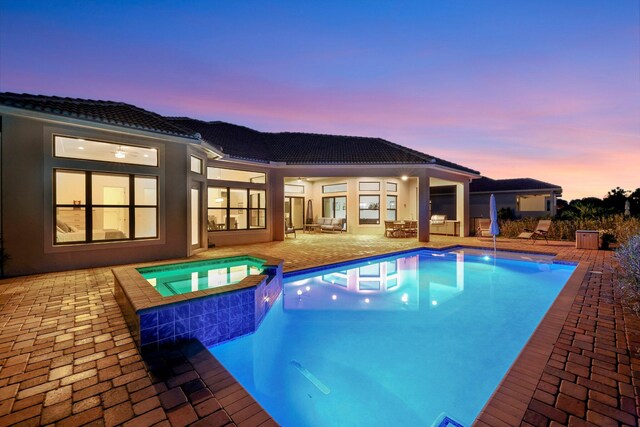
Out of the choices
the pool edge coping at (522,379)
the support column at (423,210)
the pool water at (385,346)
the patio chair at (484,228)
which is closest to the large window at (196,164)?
the pool water at (385,346)

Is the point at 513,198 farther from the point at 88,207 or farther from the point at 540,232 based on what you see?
the point at 88,207

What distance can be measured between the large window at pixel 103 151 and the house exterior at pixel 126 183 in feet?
0.07

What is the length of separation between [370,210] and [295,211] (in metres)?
5.23

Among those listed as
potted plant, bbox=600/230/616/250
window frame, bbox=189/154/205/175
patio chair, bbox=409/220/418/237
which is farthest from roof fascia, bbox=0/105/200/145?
potted plant, bbox=600/230/616/250

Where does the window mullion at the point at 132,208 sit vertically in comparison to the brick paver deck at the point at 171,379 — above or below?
above

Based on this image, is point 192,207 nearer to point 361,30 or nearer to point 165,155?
point 165,155

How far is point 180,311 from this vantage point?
125 inches

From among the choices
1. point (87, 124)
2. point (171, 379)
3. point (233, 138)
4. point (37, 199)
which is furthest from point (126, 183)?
point (233, 138)

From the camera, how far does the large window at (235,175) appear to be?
35.4 feet

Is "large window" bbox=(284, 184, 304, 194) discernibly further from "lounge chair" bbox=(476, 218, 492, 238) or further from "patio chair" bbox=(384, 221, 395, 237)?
"lounge chair" bbox=(476, 218, 492, 238)

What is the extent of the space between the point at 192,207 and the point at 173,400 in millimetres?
7792

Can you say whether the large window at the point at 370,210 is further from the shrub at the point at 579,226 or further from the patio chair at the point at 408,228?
the shrub at the point at 579,226

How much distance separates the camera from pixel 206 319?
3.44 m

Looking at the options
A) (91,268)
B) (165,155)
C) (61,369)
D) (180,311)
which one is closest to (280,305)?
(180,311)
